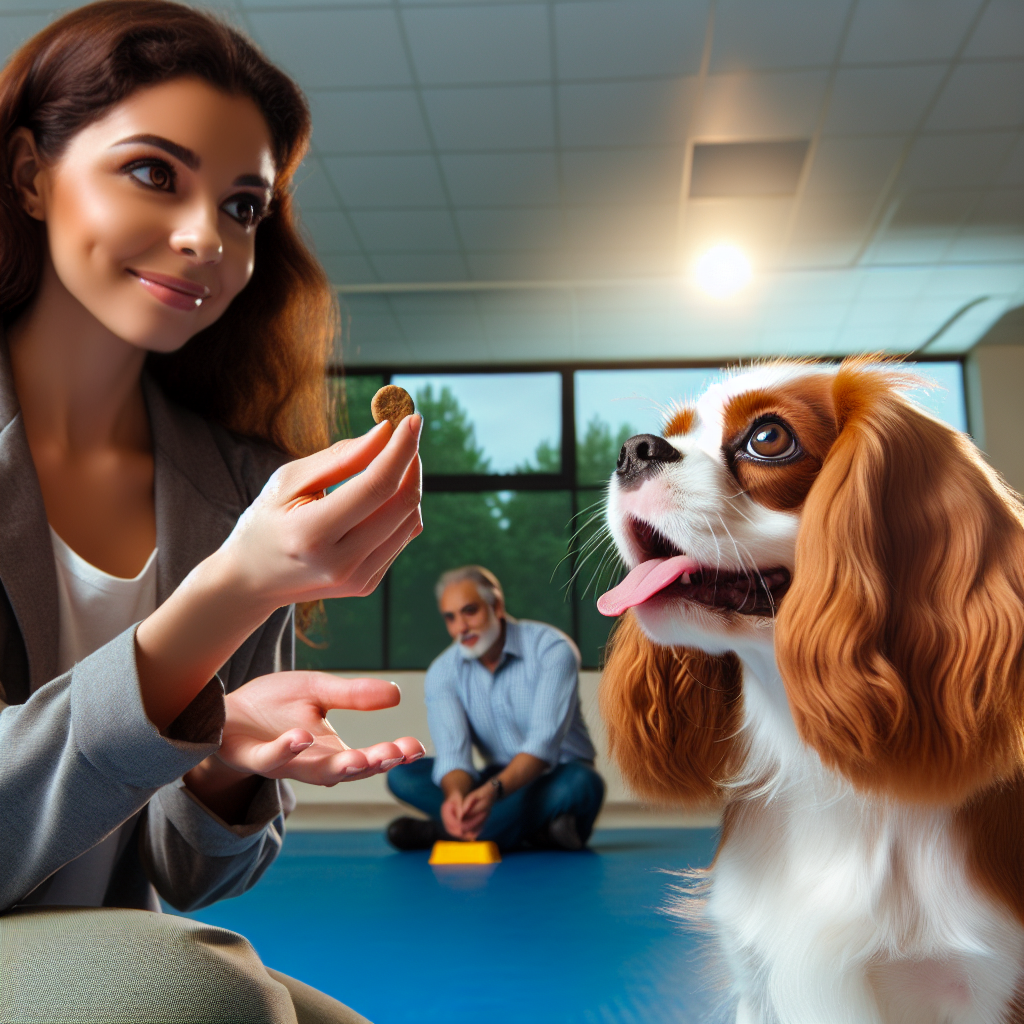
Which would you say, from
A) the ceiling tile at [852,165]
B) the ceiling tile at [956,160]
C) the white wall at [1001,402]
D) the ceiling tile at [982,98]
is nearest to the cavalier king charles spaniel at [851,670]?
the ceiling tile at [982,98]

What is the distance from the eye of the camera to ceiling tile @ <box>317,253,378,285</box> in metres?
5.67

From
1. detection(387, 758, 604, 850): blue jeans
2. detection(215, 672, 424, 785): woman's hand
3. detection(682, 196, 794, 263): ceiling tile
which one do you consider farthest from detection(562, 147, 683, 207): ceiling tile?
detection(215, 672, 424, 785): woman's hand

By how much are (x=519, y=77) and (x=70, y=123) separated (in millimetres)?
3278

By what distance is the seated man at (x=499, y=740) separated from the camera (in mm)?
3971

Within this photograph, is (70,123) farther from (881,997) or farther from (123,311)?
(881,997)

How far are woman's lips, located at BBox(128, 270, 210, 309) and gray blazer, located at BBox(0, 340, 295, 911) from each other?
0.22 meters

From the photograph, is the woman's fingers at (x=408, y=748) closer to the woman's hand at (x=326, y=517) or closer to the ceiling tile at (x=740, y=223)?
the woman's hand at (x=326, y=517)

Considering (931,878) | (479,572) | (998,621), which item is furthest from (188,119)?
(479,572)

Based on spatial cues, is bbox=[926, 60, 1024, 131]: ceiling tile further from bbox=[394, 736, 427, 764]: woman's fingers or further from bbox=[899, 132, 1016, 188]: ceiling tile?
bbox=[394, 736, 427, 764]: woman's fingers

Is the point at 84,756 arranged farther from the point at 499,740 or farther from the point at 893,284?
the point at 893,284

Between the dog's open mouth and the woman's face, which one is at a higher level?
the woman's face

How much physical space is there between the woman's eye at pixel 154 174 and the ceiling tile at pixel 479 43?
9.76 feet

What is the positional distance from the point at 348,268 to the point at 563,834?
368cm

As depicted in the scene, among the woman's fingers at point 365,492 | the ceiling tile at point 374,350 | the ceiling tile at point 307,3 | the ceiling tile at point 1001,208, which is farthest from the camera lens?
the ceiling tile at point 374,350
